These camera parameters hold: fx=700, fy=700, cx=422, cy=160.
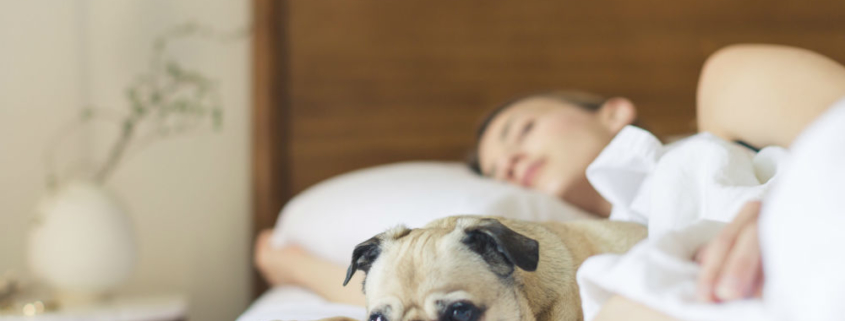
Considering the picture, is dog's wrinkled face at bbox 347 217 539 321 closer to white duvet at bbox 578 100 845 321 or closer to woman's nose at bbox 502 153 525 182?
white duvet at bbox 578 100 845 321

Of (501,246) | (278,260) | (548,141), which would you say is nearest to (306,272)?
(278,260)

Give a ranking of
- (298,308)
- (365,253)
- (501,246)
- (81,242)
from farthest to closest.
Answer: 1. (81,242)
2. (298,308)
3. (365,253)
4. (501,246)

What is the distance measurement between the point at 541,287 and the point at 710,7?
1731mm

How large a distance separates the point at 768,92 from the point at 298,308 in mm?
859

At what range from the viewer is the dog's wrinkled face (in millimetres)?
680

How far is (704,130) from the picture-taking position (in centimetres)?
131

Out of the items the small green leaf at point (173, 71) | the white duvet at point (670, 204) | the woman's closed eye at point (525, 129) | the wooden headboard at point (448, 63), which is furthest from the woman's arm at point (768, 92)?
the small green leaf at point (173, 71)

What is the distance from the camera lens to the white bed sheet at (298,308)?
105 centimetres

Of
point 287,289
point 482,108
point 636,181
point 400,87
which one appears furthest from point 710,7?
point 287,289

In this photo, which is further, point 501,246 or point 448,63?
point 448,63

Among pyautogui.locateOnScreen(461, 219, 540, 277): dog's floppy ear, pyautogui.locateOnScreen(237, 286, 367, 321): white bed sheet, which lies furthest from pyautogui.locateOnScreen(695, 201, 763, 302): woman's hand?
pyautogui.locateOnScreen(237, 286, 367, 321): white bed sheet

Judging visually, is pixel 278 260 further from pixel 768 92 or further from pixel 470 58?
pixel 768 92

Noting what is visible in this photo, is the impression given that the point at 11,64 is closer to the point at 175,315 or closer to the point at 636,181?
the point at 175,315

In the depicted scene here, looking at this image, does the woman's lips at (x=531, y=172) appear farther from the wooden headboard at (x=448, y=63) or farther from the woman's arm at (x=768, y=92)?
the wooden headboard at (x=448, y=63)
